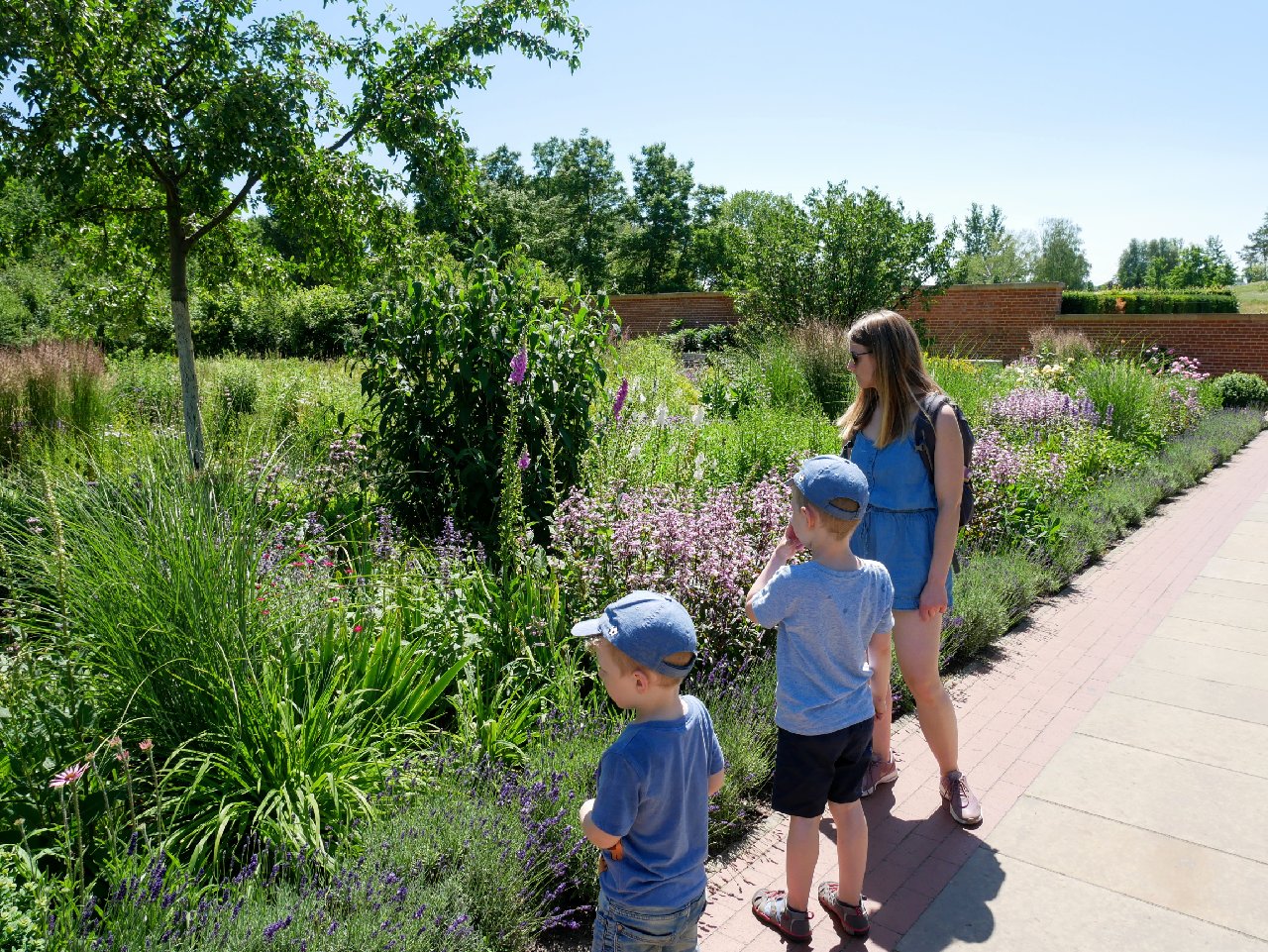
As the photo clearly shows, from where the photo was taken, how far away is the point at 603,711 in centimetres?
348

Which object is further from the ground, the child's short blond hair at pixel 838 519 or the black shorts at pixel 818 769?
the child's short blond hair at pixel 838 519

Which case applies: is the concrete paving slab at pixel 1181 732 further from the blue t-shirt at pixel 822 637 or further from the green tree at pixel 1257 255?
the green tree at pixel 1257 255

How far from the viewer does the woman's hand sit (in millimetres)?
3158

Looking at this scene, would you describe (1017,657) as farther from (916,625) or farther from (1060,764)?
(916,625)

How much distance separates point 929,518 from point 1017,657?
2415mm

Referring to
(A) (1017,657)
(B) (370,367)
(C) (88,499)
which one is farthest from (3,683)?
(A) (1017,657)

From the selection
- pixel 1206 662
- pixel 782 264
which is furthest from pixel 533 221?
pixel 1206 662

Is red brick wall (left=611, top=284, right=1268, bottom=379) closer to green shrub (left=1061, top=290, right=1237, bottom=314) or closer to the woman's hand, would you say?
green shrub (left=1061, top=290, right=1237, bottom=314)

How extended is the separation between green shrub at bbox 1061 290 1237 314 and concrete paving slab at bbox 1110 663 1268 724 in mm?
19193

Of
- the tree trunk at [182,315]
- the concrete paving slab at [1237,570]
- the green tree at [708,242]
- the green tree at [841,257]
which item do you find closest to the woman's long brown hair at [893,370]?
the tree trunk at [182,315]

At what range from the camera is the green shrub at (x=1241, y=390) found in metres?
17.4

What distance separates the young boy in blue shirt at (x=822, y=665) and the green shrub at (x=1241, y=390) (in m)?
18.8

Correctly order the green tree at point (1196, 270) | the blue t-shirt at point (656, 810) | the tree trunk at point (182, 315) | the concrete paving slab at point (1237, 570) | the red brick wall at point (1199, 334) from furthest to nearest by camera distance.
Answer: the green tree at point (1196, 270)
the red brick wall at point (1199, 334)
the concrete paving slab at point (1237, 570)
the tree trunk at point (182, 315)
the blue t-shirt at point (656, 810)

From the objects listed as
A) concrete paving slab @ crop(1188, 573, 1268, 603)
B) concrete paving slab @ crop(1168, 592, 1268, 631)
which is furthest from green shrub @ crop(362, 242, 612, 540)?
concrete paving slab @ crop(1188, 573, 1268, 603)
